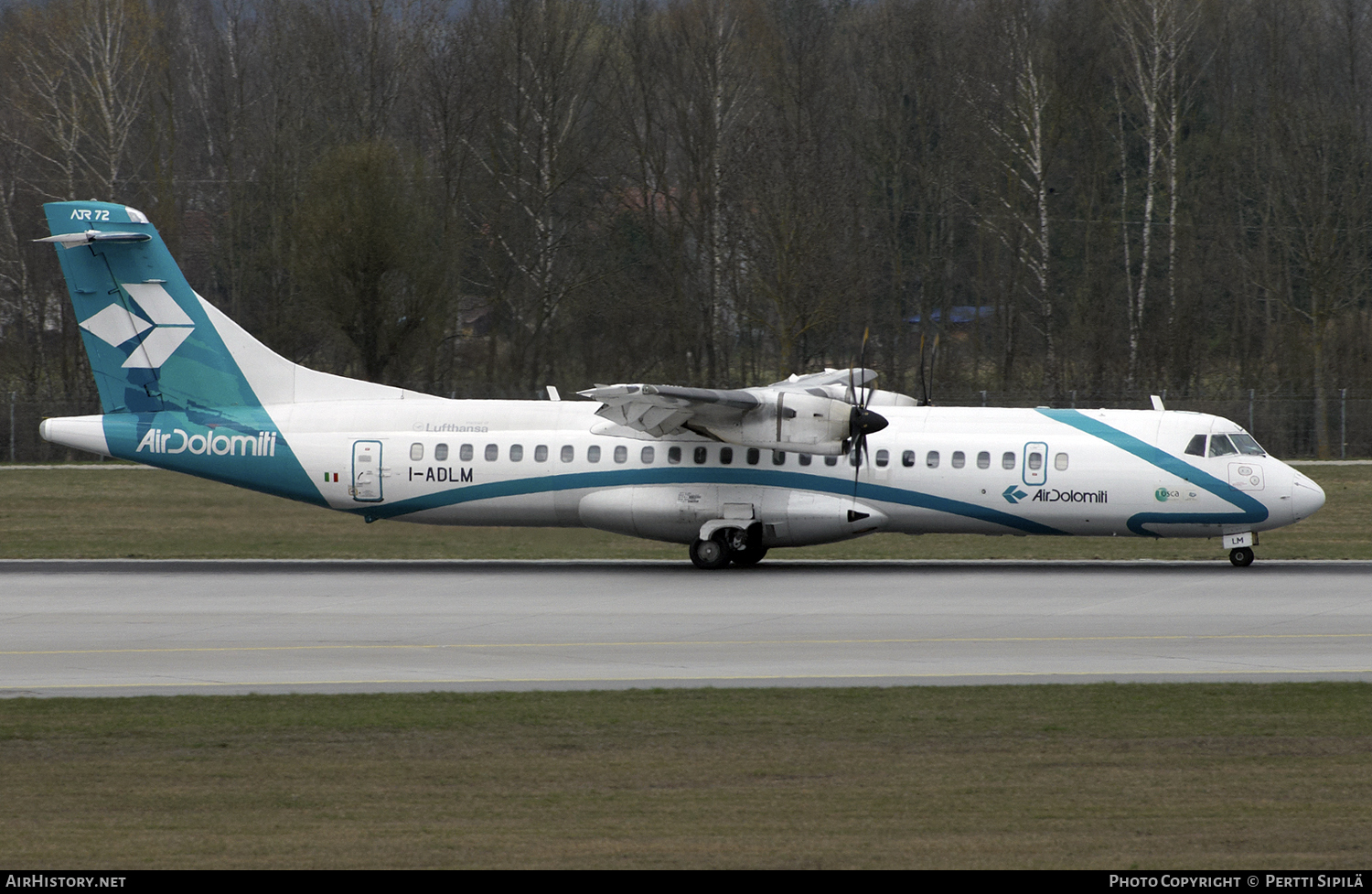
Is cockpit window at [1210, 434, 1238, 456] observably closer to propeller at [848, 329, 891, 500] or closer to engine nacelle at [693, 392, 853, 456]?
propeller at [848, 329, 891, 500]

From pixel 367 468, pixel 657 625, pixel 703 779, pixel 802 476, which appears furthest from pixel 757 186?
pixel 703 779

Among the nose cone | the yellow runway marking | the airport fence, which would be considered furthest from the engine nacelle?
the airport fence

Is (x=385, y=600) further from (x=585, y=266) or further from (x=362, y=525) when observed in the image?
(x=585, y=266)

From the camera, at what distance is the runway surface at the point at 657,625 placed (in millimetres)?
14617

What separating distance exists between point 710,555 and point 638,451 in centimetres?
218

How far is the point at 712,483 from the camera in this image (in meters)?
24.4

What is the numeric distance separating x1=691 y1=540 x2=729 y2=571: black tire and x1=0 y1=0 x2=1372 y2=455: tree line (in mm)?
20568

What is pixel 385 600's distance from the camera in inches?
799

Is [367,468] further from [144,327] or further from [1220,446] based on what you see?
[1220,446]

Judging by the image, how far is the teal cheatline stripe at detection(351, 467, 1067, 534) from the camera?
24.0m

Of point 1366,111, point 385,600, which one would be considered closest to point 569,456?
point 385,600

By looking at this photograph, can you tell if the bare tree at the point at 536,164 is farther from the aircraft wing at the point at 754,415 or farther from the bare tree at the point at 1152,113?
the aircraft wing at the point at 754,415

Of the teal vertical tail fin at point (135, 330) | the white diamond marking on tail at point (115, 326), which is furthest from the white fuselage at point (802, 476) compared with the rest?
the white diamond marking on tail at point (115, 326)

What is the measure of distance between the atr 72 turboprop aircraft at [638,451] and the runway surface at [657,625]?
3.23 ft
